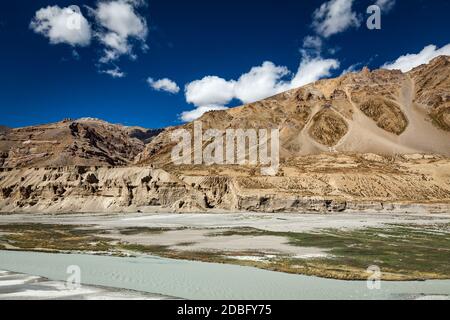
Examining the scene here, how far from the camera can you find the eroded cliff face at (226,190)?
93.7 meters

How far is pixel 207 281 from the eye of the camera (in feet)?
71.6

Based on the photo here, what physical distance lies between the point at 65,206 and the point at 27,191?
15.9 m

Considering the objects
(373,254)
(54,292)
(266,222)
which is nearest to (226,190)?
(266,222)

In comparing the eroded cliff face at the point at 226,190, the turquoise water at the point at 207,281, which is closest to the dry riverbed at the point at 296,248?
the turquoise water at the point at 207,281

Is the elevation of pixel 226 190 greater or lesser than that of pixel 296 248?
greater

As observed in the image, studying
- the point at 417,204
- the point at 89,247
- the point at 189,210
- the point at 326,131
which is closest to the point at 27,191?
the point at 189,210

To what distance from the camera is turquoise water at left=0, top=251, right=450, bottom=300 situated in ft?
62.8

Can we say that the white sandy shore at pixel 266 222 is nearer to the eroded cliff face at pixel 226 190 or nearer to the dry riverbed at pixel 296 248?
the dry riverbed at pixel 296 248

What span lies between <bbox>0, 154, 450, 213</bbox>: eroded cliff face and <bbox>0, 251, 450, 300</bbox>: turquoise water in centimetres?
6557

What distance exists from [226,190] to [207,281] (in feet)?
270

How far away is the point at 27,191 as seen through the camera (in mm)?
109062

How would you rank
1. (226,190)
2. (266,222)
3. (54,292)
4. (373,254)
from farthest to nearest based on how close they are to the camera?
(226,190), (266,222), (373,254), (54,292)

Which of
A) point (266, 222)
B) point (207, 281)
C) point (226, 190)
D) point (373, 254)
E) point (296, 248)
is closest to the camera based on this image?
point (207, 281)

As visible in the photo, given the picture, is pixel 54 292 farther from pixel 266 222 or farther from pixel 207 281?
pixel 266 222
